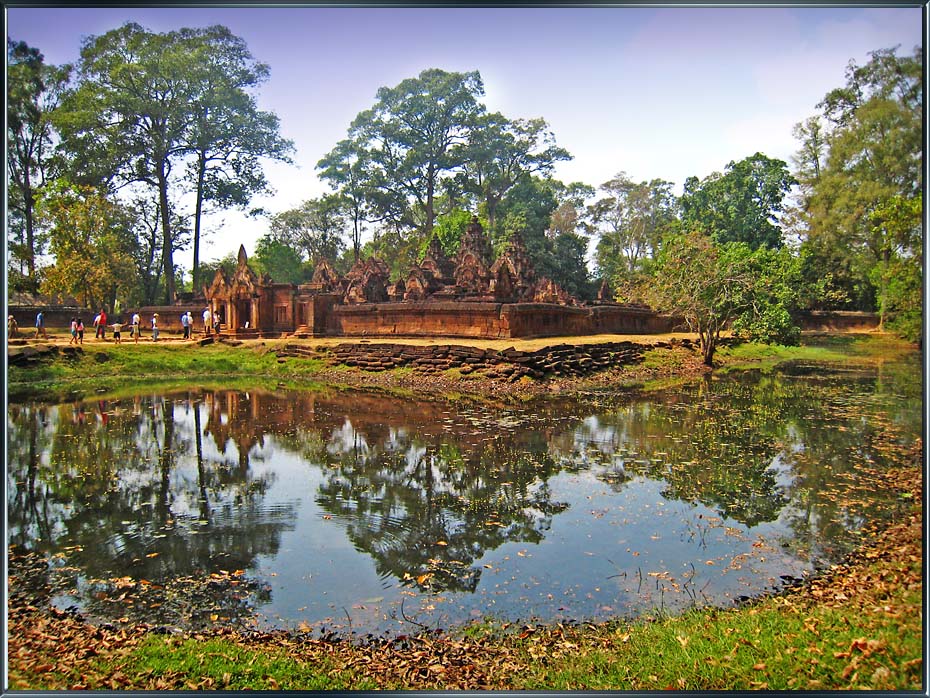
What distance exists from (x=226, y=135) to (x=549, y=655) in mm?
26180

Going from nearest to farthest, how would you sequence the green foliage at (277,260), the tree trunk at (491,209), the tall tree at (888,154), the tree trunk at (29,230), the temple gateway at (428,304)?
the tall tree at (888,154)
the tree trunk at (29,230)
the temple gateway at (428,304)
the tree trunk at (491,209)
the green foliage at (277,260)

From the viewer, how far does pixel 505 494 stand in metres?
7.36

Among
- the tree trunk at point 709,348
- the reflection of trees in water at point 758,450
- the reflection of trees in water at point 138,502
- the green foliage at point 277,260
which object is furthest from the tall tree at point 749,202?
the reflection of trees in water at point 138,502

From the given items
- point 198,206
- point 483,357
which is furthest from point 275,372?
point 198,206

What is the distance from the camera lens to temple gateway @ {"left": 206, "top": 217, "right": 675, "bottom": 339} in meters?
21.9

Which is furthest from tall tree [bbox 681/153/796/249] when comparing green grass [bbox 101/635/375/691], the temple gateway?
green grass [bbox 101/635/375/691]

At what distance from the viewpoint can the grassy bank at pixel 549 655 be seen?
353cm

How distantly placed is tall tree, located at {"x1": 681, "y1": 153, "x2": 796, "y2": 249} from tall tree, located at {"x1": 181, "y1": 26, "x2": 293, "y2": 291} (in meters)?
25.0

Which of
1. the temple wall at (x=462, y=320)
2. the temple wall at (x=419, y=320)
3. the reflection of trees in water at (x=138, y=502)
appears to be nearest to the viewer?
the reflection of trees in water at (x=138, y=502)

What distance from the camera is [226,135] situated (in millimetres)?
25594

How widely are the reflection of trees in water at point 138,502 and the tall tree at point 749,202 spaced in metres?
34.1

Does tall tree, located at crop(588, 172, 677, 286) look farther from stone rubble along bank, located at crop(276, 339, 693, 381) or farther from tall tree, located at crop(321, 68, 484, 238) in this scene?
stone rubble along bank, located at crop(276, 339, 693, 381)

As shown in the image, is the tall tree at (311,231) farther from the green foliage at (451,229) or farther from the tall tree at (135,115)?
the tall tree at (135,115)

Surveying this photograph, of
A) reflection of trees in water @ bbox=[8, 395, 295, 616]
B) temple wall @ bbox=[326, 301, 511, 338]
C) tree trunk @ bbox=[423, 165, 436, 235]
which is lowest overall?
reflection of trees in water @ bbox=[8, 395, 295, 616]
